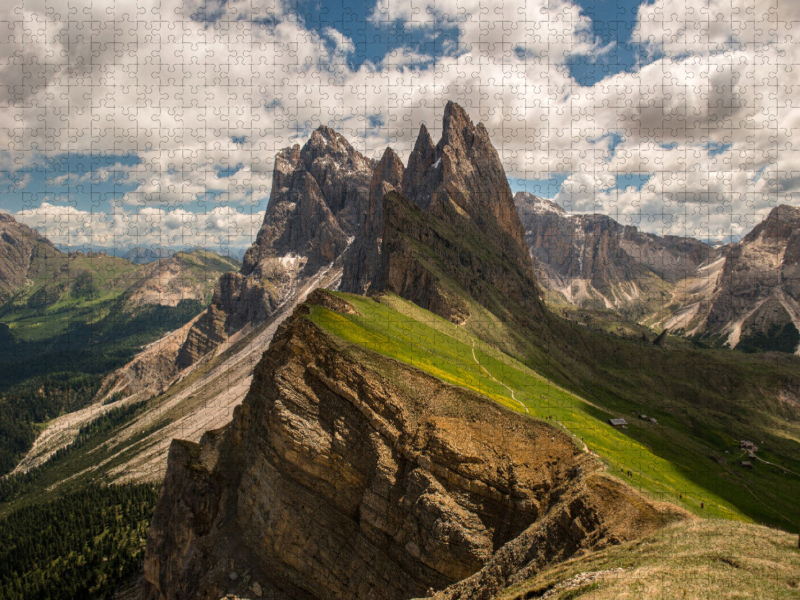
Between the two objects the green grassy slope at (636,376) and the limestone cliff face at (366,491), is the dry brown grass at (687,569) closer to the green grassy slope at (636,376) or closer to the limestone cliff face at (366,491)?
the limestone cliff face at (366,491)

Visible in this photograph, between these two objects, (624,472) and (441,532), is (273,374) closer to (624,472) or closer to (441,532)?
(441,532)

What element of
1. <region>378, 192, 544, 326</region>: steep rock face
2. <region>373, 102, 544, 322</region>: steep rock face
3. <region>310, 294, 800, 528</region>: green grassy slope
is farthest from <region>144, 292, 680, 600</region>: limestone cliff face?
<region>373, 102, 544, 322</region>: steep rock face

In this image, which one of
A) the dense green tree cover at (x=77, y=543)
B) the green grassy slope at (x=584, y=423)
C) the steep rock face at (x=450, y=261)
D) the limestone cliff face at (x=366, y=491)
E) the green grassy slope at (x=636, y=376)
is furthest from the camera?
the steep rock face at (x=450, y=261)

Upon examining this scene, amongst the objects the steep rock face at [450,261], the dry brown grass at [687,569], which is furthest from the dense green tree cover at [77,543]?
the dry brown grass at [687,569]

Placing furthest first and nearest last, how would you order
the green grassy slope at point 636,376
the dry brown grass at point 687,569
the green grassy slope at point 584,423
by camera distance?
1. the green grassy slope at point 636,376
2. the green grassy slope at point 584,423
3. the dry brown grass at point 687,569

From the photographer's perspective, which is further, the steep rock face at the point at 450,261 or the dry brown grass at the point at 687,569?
the steep rock face at the point at 450,261

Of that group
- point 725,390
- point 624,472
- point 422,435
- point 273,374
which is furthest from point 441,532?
point 725,390

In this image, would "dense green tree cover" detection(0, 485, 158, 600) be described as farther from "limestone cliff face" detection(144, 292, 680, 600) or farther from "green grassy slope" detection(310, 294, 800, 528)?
"green grassy slope" detection(310, 294, 800, 528)
